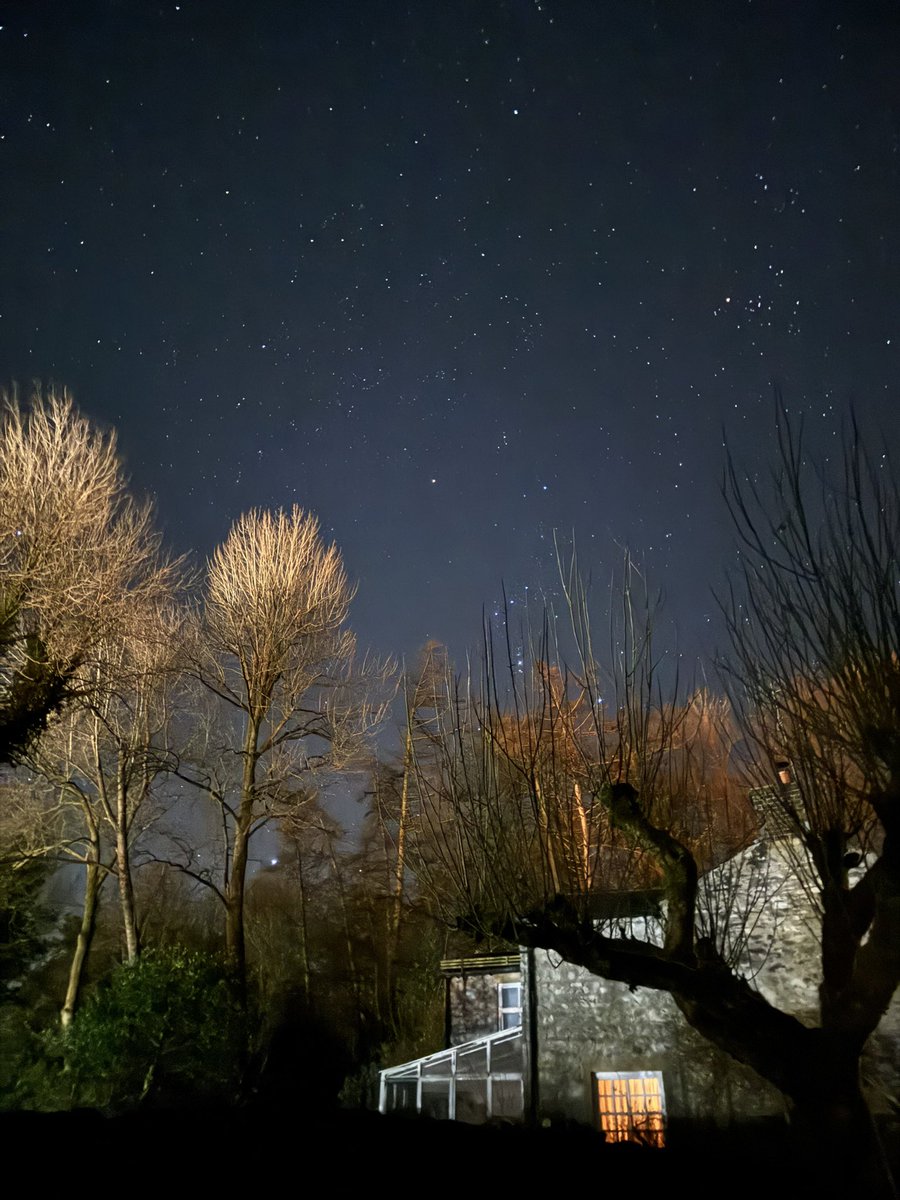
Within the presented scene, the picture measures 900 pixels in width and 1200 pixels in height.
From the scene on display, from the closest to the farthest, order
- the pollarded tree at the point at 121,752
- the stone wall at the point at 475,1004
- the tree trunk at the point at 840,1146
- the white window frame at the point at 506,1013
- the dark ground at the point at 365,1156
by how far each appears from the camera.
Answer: the dark ground at the point at 365,1156 < the tree trunk at the point at 840,1146 < the pollarded tree at the point at 121,752 < the white window frame at the point at 506,1013 < the stone wall at the point at 475,1004

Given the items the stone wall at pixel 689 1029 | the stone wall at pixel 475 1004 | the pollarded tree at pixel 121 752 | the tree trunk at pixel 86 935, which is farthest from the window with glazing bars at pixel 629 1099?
the tree trunk at pixel 86 935

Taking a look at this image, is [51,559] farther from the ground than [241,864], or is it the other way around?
[51,559]

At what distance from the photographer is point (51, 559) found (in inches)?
420

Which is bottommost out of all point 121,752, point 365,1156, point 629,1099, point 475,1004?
point 629,1099

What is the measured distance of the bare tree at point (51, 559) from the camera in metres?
9.72

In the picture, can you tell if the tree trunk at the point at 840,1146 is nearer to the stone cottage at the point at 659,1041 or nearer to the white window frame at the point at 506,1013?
the stone cottage at the point at 659,1041

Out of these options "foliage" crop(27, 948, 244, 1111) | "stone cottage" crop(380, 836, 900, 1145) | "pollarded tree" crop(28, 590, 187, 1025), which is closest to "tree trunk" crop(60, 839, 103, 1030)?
"pollarded tree" crop(28, 590, 187, 1025)

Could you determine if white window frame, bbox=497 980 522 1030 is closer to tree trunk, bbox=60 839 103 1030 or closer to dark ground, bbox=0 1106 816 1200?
tree trunk, bbox=60 839 103 1030

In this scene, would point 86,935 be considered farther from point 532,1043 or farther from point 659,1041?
point 659,1041

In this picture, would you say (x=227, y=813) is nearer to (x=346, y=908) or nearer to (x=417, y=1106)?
(x=417, y=1106)

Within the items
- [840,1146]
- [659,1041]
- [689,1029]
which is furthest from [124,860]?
[840,1146]

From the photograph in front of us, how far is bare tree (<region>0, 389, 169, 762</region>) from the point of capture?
383 inches

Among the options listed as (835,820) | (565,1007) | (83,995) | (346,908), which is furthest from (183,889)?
(835,820)

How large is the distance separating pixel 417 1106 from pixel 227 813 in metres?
6.78
